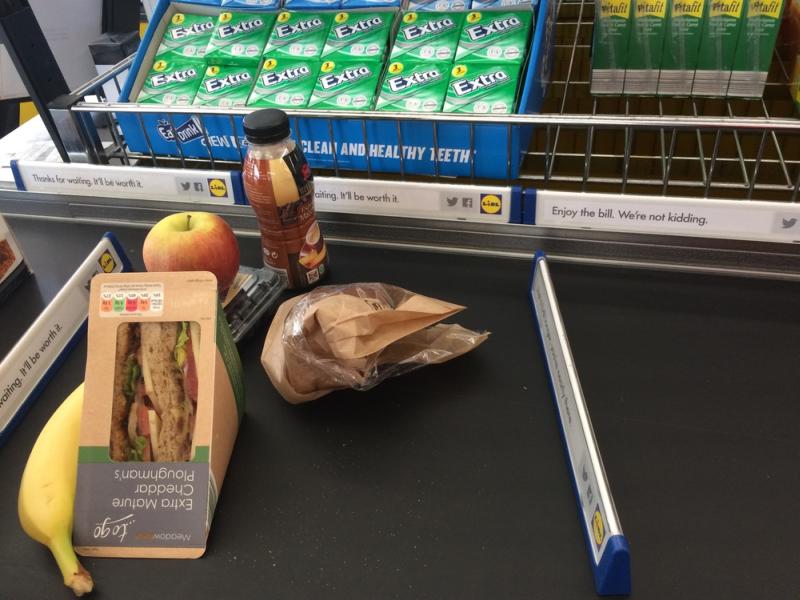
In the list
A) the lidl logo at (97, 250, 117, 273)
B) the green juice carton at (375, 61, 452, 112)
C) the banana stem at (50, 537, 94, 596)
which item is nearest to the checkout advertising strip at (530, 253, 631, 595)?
the green juice carton at (375, 61, 452, 112)

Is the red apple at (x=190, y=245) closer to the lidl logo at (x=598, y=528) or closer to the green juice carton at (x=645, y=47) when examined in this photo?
the lidl logo at (x=598, y=528)

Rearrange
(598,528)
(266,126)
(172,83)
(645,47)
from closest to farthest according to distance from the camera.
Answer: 1. (598,528)
2. (266,126)
3. (645,47)
4. (172,83)

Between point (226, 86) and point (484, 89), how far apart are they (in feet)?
1.65

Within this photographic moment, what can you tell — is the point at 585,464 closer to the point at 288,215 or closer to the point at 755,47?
the point at 288,215

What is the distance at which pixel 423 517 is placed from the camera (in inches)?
32.4

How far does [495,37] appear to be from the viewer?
123cm

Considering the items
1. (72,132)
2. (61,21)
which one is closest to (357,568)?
(72,132)

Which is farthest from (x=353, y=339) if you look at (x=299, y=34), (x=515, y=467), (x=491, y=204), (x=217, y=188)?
(x=299, y=34)

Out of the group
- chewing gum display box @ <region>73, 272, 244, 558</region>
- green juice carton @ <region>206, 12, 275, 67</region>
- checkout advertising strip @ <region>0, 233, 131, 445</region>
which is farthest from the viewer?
green juice carton @ <region>206, 12, 275, 67</region>

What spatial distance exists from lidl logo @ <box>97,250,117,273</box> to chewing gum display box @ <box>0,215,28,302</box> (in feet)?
0.65

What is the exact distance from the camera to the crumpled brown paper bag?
0.91 metres

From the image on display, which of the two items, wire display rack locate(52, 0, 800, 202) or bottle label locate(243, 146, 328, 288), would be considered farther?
wire display rack locate(52, 0, 800, 202)

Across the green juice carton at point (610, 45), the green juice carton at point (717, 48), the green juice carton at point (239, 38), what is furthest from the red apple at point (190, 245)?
the green juice carton at point (717, 48)

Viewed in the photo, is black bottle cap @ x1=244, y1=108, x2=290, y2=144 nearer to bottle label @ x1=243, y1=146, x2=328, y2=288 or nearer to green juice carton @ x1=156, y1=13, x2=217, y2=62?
bottle label @ x1=243, y1=146, x2=328, y2=288
